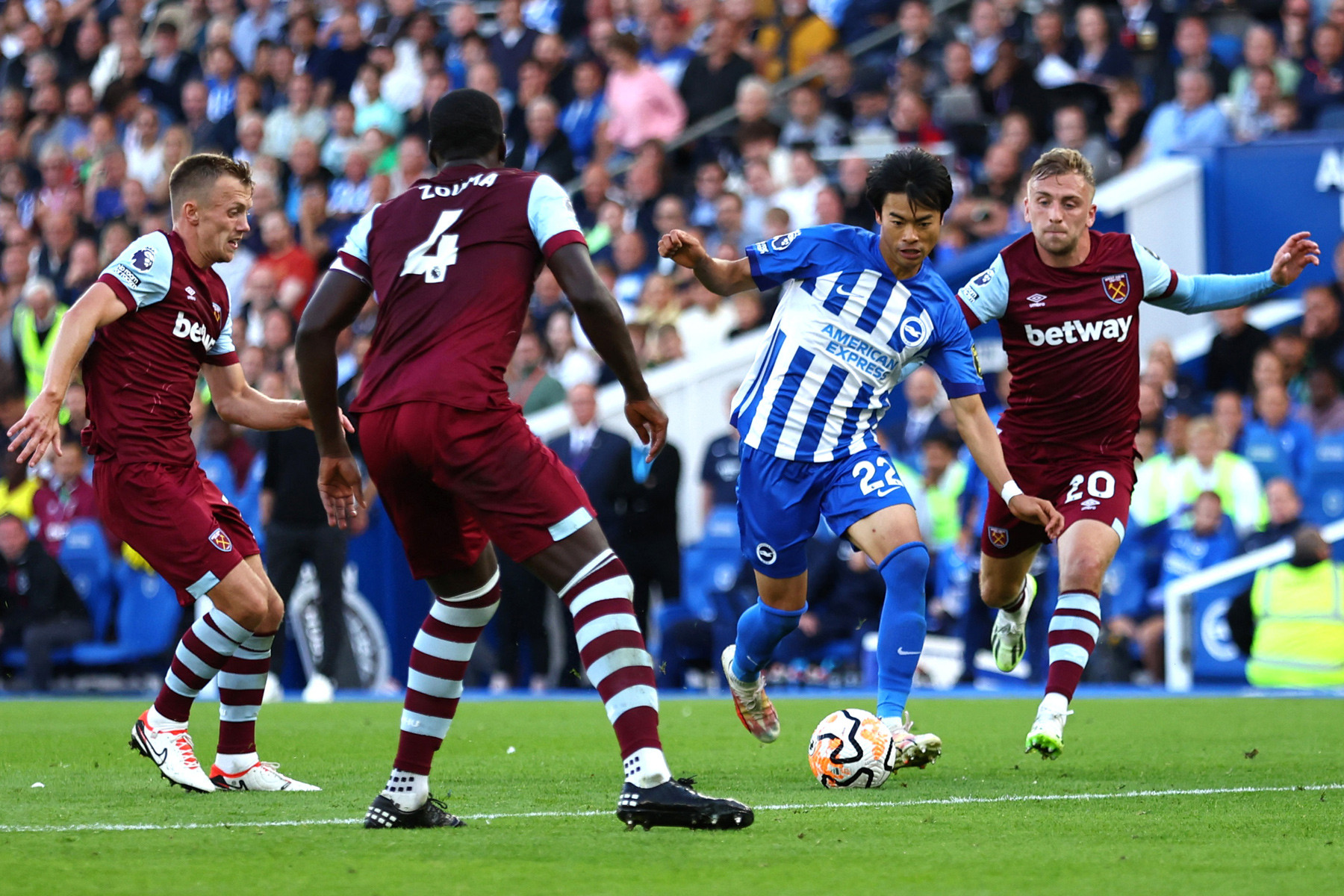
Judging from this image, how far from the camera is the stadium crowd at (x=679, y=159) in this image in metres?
14.1

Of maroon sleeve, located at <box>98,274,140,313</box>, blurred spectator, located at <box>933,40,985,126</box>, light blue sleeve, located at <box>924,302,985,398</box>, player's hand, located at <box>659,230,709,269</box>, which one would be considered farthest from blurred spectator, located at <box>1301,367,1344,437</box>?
maroon sleeve, located at <box>98,274,140,313</box>

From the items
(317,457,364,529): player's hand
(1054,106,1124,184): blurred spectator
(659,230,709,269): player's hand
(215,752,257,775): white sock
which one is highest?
(1054,106,1124,184): blurred spectator

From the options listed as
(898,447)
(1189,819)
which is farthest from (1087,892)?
(898,447)

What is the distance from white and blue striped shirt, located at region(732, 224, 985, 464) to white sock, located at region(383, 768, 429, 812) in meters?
2.45

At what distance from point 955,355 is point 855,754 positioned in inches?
66.4

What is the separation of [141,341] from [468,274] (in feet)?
7.30

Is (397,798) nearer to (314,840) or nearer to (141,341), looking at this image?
(314,840)

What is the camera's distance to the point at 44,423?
6551 millimetres

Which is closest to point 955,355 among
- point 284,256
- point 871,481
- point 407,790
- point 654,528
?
point 871,481

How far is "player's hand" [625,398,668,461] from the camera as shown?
5383 mm

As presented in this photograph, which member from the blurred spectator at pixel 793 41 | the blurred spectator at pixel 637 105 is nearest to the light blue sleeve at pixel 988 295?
the blurred spectator at pixel 637 105

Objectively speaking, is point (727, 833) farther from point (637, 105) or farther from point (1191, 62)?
point (637, 105)

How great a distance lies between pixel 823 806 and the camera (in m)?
6.47

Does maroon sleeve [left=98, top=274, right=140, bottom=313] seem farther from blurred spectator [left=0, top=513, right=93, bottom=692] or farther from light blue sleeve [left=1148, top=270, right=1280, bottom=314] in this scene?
blurred spectator [left=0, top=513, right=93, bottom=692]
